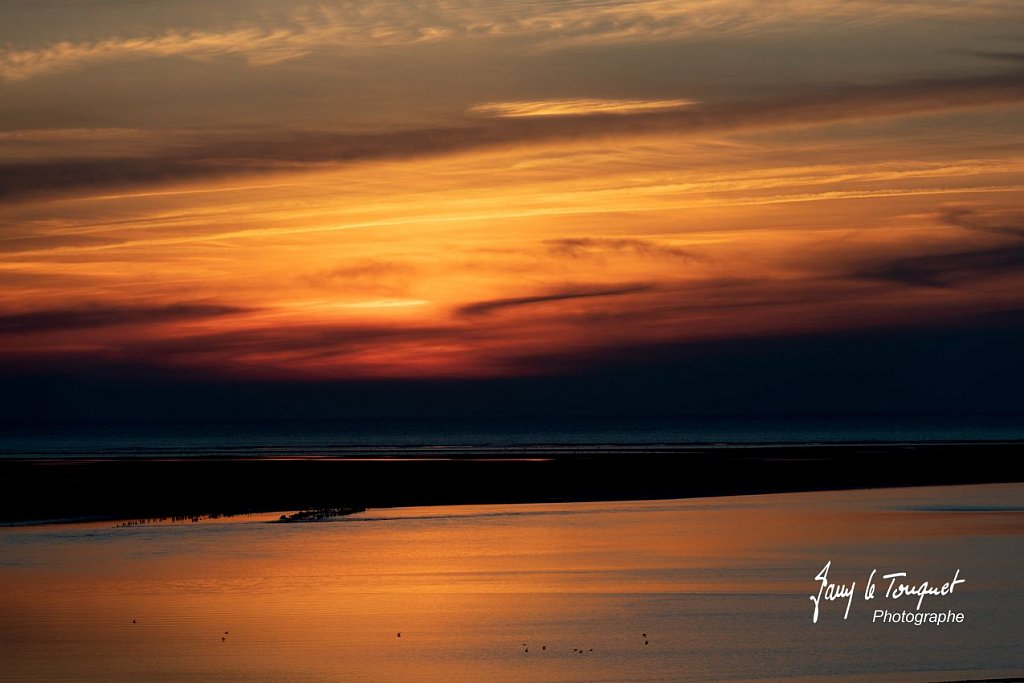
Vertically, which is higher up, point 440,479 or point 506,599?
point 506,599

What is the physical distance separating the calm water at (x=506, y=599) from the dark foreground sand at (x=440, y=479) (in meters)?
9.42

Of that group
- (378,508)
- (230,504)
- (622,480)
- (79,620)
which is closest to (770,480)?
(622,480)

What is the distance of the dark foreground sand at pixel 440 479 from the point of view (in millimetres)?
52750

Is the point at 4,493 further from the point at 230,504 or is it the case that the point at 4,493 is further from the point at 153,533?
the point at 153,533

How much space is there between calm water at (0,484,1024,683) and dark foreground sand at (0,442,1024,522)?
942 cm

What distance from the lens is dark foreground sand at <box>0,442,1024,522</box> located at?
52.8 meters

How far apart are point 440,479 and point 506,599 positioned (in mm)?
38869

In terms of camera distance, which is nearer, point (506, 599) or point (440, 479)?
point (506, 599)

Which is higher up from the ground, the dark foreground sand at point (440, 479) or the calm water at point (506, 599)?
the calm water at point (506, 599)

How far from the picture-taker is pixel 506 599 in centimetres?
2684

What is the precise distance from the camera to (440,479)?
65.5m

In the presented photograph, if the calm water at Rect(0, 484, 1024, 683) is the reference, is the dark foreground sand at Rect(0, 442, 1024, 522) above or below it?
below

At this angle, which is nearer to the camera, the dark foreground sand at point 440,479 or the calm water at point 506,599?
the calm water at point 506,599

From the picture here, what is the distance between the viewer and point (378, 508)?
50406mm
